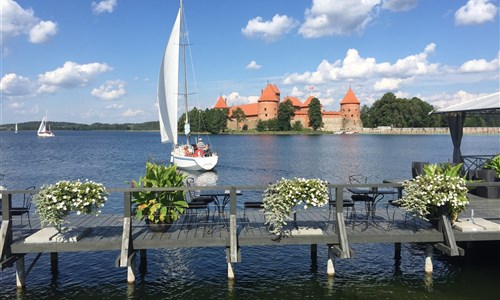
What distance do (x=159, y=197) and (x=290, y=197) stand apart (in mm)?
2744

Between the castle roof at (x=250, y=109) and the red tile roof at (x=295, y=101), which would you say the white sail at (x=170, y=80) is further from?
the red tile roof at (x=295, y=101)

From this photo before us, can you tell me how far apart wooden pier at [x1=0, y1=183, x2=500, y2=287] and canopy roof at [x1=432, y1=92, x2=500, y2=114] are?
15.9 feet

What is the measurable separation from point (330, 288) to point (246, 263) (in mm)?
2490

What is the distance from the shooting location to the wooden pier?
783 cm

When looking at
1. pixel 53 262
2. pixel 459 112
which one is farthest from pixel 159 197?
pixel 459 112

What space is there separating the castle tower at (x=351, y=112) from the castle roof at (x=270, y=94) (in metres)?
23.9

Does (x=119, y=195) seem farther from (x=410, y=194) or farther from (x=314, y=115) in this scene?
(x=314, y=115)

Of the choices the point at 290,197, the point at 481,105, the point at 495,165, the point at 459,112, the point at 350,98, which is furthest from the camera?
the point at 350,98

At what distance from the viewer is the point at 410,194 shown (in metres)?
8.26

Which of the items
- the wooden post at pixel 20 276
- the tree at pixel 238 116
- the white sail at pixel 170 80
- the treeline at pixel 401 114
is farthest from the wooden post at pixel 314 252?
the tree at pixel 238 116

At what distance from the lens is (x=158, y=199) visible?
8.55 meters

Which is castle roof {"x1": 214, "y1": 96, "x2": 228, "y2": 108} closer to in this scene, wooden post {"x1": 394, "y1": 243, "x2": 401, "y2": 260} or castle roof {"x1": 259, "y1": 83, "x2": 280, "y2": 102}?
castle roof {"x1": 259, "y1": 83, "x2": 280, "y2": 102}

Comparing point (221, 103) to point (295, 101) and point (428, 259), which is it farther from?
point (428, 259)

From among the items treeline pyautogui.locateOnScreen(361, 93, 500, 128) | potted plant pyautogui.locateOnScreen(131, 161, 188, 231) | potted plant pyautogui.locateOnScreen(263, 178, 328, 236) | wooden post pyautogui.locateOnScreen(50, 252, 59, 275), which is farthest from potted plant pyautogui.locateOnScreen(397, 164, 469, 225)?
treeline pyautogui.locateOnScreen(361, 93, 500, 128)
